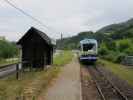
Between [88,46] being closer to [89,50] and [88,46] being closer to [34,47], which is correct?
[89,50]

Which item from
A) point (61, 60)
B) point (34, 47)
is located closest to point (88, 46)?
point (34, 47)

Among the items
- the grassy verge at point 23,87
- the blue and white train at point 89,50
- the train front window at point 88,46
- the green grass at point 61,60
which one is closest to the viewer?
the grassy verge at point 23,87

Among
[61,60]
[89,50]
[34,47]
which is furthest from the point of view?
[61,60]

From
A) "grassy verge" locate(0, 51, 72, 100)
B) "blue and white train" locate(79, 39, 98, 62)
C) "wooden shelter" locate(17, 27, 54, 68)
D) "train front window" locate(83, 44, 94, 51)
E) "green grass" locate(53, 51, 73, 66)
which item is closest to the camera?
"grassy verge" locate(0, 51, 72, 100)

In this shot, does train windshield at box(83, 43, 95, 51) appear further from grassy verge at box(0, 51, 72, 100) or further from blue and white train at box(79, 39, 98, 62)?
grassy verge at box(0, 51, 72, 100)

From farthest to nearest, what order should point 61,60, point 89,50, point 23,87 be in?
point 61,60
point 89,50
point 23,87

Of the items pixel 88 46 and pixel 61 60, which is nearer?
pixel 88 46

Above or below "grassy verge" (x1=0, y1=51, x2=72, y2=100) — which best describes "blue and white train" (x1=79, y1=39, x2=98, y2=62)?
above

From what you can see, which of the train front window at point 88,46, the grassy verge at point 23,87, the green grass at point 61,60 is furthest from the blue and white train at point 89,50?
the grassy verge at point 23,87

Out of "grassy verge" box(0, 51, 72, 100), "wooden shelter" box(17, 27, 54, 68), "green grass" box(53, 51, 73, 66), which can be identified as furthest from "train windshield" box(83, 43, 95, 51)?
"grassy verge" box(0, 51, 72, 100)

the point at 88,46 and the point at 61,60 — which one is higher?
the point at 88,46

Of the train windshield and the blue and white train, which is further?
the train windshield

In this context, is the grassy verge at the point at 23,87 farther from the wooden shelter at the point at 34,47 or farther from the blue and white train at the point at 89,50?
the blue and white train at the point at 89,50

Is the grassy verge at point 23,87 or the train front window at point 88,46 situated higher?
the train front window at point 88,46
